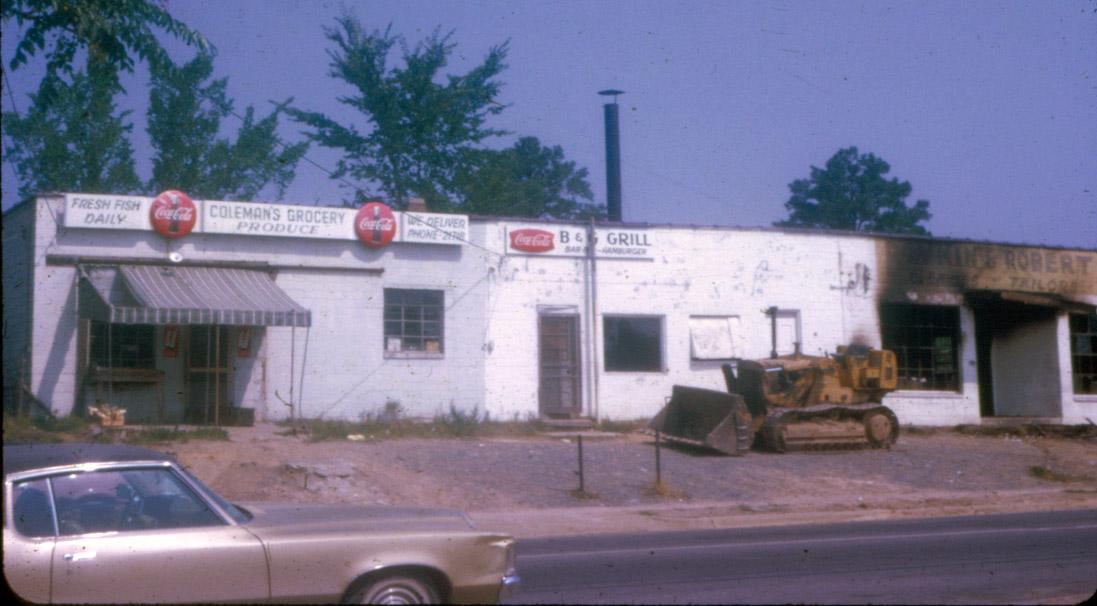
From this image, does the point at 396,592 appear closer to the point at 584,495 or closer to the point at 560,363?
the point at 584,495

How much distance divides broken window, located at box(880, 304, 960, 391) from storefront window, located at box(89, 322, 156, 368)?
17.1m

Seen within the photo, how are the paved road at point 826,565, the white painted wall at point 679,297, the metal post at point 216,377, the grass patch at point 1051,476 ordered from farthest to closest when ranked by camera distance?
the white painted wall at point 679,297 < the metal post at point 216,377 < the grass patch at point 1051,476 < the paved road at point 826,565

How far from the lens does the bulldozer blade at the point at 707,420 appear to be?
20.3 metres

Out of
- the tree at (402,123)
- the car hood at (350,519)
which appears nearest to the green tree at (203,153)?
the tree at (402,123)

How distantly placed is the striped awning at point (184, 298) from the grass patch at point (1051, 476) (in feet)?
44.1

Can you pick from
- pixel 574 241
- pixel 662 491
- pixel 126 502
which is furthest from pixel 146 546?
pixel 574 241

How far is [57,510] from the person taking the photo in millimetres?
6012

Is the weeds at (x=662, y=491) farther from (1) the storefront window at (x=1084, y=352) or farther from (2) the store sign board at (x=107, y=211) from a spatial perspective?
(1) the storefront window at (x=1084, y=352)

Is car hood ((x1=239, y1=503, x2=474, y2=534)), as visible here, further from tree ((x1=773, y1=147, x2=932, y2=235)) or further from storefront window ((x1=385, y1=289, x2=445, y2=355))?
tree ((x1=773, y1=147, x2=932, y2=235))

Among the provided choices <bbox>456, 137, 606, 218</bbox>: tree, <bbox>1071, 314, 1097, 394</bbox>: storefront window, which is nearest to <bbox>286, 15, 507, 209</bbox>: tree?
<bbox>456, 137, 606, 218</bbox>: tree

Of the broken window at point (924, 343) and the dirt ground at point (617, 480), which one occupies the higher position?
the broken window at point (924, 343)

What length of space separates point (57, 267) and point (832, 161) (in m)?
44.7

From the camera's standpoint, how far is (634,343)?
24.9 meters

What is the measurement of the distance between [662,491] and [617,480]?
981 millimetres
